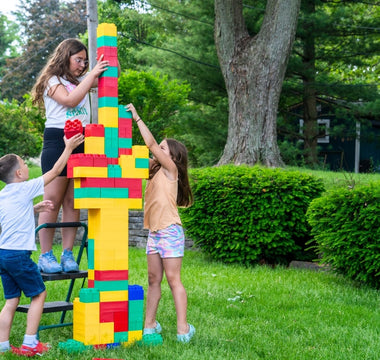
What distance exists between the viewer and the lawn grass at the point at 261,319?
409 cm

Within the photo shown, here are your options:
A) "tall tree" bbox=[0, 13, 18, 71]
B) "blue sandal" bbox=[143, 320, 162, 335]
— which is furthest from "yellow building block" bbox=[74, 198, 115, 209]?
"tall tree" bbox=[0, 13, 18, 71]

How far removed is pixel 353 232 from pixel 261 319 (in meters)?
1.74

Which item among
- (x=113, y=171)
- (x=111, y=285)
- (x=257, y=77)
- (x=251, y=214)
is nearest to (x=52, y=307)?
(x=111, y=285)

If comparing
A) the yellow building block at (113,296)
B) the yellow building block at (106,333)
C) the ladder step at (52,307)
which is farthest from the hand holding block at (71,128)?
the yellow building block at (106,333)

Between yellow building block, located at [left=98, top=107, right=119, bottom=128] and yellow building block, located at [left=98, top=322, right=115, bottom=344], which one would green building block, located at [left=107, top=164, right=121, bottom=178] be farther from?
yellow building block, located at [left=98, top=322, right=115, bottom=344]

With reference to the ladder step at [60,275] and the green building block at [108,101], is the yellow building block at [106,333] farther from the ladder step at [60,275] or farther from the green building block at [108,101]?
the green building block at [108,101]

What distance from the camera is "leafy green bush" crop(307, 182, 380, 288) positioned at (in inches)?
243

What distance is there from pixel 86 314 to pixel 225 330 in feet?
4.04

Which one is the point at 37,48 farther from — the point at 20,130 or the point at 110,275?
the point at 110,275

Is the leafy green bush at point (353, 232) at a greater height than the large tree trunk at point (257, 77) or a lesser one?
lesser

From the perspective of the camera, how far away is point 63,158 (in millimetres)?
4082

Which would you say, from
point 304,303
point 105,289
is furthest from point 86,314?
point 304,303

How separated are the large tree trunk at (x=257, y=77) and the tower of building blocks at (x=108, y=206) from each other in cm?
687

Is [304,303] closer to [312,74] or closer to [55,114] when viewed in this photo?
[55,114]
